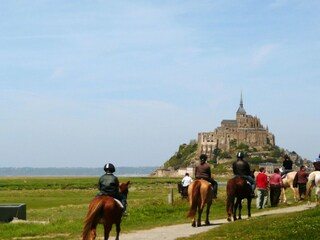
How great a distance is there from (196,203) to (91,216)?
627 centimetres

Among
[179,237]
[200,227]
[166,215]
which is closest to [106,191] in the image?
[179,237]

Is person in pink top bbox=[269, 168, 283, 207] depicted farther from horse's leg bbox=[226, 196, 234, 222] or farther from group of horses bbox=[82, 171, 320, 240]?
horse's leg bbox=[226, 196, 234, 222]

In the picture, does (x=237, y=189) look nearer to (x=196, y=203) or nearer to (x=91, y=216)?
(x=196, y=203)

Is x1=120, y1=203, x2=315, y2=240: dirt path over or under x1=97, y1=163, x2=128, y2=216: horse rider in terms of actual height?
under

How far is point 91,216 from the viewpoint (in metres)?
16.8

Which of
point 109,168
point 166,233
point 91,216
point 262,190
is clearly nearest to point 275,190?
point 262,190

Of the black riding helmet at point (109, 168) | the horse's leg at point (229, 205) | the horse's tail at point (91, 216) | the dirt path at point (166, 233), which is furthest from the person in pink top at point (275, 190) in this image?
the horse's tail at point (91, 216)

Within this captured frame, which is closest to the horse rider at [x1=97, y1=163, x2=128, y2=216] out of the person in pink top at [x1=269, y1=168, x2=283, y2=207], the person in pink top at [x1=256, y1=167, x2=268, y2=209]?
the person in pink top at [x1=256, y1=167, x2=268, y2=209]

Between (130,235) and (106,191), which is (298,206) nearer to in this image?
(130,235)

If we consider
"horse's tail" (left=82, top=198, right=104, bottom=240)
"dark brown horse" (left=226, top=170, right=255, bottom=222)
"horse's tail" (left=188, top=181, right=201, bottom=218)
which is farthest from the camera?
"dark brown horse" (left=226, top=170, right=255, bottom=222)

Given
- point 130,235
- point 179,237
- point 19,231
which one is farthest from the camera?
point 19,231

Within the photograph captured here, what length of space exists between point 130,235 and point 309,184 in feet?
32.1

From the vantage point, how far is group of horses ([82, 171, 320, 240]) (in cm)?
1692

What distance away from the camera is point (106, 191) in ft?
58.8
